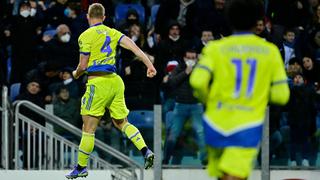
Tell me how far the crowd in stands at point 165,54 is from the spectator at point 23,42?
17 mm

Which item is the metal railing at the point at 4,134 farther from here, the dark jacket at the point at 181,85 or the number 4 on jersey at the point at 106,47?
the number 4 on jersey at the point at 106,47

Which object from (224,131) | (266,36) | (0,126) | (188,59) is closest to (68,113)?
(0,126)

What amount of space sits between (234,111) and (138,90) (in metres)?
7.61

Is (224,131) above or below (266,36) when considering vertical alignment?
below

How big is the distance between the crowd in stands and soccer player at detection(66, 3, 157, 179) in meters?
2.44

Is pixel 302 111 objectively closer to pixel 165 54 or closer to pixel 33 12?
pixel 165 54

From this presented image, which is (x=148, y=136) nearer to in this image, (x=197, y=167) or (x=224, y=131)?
(x=197, y=167)

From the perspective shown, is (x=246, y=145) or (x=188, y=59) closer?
(x=246, y=145)

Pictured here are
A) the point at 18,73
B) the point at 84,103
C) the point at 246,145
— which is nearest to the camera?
the point at 246,145

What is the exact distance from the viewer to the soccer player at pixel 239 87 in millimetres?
8156

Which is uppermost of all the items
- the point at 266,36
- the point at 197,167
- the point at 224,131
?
the point at 266,36

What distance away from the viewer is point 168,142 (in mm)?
15508

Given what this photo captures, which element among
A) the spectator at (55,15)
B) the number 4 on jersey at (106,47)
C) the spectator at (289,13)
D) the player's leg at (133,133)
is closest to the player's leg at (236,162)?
the number 4 on jersey at (106,47)

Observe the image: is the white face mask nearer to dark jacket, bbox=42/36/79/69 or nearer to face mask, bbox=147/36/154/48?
dark jacket, bbox=42/36/79/69
